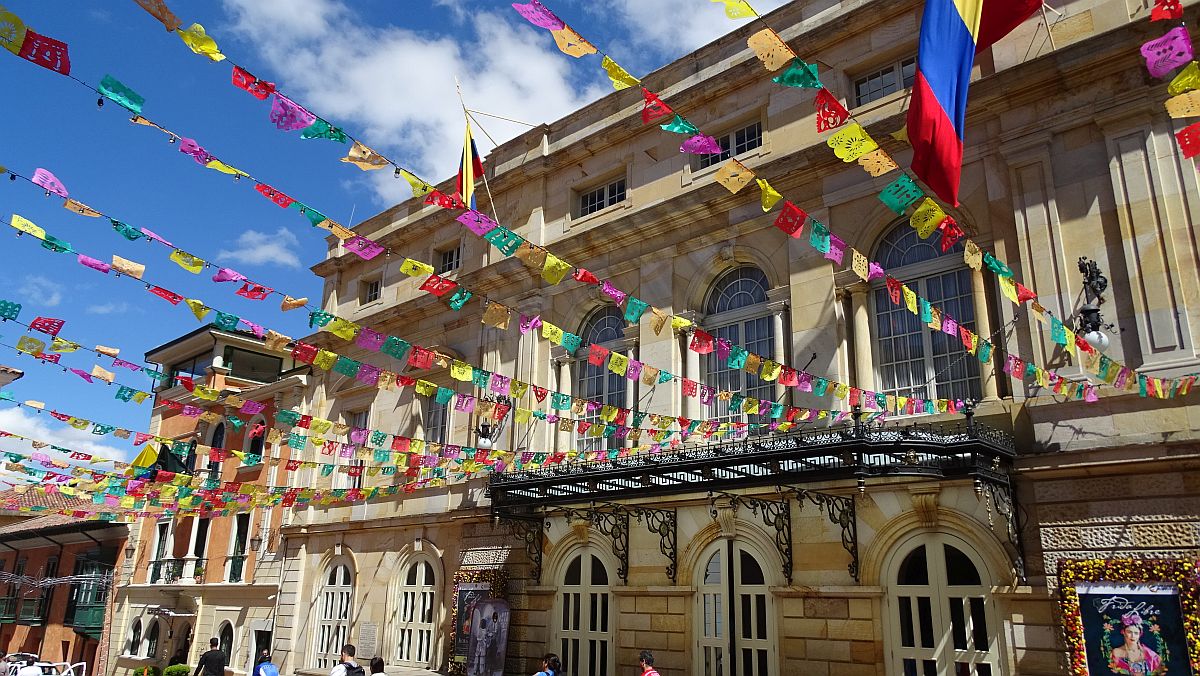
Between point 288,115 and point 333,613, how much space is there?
15822 millimetres

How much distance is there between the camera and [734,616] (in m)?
14.2

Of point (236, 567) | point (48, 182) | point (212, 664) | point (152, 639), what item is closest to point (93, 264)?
point (48, 182)

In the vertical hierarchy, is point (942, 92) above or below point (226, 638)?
above

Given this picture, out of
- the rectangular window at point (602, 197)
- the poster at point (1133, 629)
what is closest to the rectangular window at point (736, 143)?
the rectangular window at point (602, 197)

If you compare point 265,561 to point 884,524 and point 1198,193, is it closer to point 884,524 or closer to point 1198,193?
point 884,524

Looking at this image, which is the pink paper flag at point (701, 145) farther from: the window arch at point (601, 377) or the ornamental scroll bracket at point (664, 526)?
the window arch at point (601, 377)

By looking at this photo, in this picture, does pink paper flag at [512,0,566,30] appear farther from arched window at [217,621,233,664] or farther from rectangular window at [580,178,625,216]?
arched window at [217,621,233,664]

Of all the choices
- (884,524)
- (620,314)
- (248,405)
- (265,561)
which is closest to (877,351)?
(884,524)

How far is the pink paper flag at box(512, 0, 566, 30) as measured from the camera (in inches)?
321

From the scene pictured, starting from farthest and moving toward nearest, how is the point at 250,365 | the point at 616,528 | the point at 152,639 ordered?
1. the point at 250,365
2. the point at 152,639
3. the point at 616,528

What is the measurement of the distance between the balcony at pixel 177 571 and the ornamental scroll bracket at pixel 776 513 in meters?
19.4

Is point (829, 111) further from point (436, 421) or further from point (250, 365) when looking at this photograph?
point (250, 365)

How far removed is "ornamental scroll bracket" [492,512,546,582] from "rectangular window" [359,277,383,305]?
986cm

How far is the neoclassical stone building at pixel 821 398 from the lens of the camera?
11.4 meters
